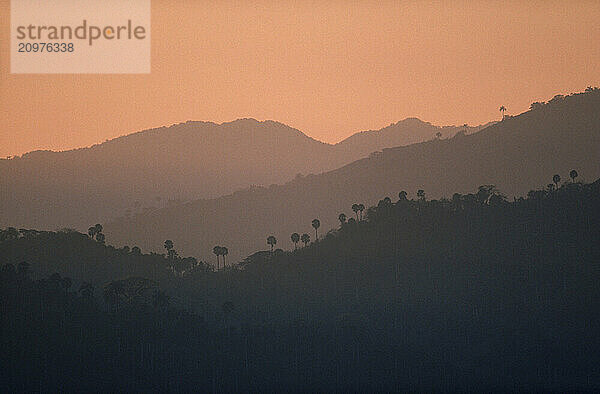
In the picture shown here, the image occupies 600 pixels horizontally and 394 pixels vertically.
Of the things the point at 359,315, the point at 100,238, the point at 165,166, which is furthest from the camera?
the point at 165,166

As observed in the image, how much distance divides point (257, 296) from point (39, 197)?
1436 cm

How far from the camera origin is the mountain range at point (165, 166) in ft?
106

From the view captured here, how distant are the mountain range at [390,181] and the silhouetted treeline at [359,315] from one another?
1.61 metres

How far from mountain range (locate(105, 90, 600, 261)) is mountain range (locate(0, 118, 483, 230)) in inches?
41.2

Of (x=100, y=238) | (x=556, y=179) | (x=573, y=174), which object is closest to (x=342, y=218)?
(x=100, y=238)

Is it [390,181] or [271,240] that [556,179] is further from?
[271,240]

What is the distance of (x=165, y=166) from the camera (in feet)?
145

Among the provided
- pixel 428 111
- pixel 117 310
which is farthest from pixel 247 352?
pixel 428 111

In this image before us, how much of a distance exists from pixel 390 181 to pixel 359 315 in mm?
16544

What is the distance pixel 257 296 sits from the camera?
41688 mm

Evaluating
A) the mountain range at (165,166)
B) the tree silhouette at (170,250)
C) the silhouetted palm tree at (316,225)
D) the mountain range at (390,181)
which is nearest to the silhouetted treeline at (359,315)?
the tree silhouette at (170,250)

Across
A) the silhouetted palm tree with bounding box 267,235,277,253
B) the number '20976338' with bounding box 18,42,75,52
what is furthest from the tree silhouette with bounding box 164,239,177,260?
the number '20976338' with bounding box 18,42,75,52

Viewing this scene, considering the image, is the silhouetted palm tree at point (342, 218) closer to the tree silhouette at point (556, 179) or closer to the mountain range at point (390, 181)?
the mountain range at point (390, 181)

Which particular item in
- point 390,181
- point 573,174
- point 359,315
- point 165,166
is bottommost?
point 359,315
